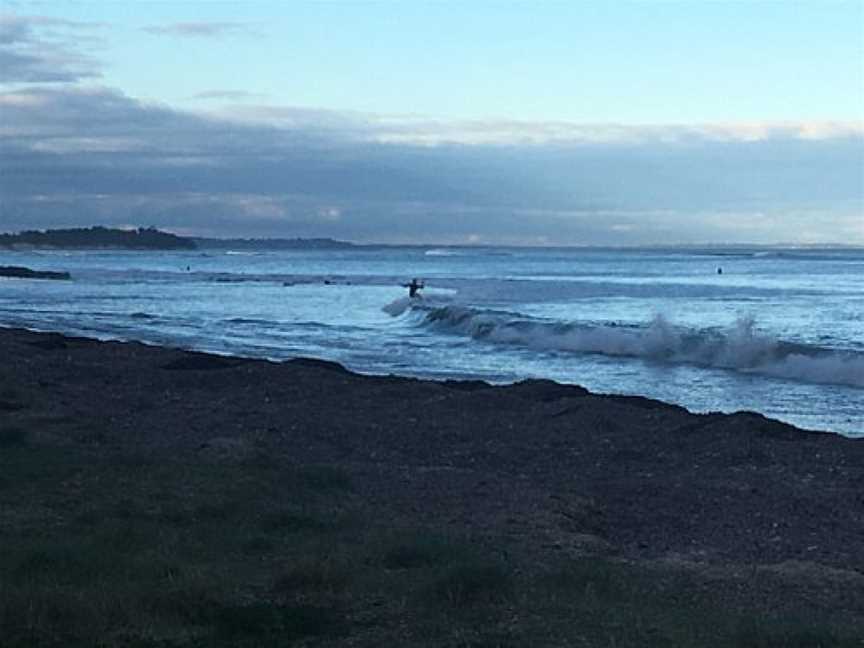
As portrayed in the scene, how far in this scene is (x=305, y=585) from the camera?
725cm

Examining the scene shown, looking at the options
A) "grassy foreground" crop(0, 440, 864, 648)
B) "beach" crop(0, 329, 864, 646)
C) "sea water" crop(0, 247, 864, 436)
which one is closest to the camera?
"grassy foreground" crop(0, 440, 864, 648)

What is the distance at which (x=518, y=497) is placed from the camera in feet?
35.1

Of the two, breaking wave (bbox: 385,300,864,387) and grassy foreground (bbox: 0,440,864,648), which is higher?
grassy foreground (bbox: 0,440,864,648)

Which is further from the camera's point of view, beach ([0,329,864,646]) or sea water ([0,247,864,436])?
sea water ([0,247,864,436])

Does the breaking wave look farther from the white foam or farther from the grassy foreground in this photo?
the grassy foreground

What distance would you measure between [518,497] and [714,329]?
79.7 feet

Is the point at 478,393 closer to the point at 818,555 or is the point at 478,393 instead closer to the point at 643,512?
the point at 643,512

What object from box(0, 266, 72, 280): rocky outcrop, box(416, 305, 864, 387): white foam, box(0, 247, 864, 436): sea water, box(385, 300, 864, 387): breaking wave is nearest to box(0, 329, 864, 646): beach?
box(0, 247, 864, 436): sea water

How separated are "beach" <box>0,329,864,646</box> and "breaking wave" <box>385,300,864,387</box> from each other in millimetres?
8568

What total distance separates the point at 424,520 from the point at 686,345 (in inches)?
816

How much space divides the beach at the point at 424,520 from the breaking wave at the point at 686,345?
8568 millimetres

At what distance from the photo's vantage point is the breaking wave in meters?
25.0

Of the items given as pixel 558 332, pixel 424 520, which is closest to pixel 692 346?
pixel 558 332

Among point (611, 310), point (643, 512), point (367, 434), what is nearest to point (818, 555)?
point (643, 512)
